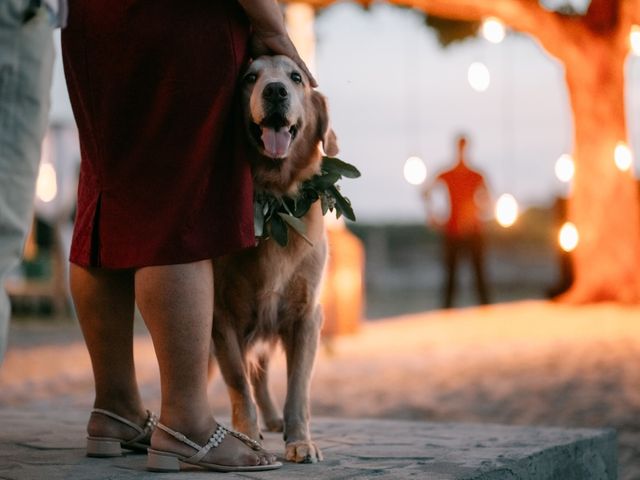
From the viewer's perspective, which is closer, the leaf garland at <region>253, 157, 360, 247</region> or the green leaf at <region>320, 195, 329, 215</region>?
the leaf garland at <region>253, 157, 360, 247</region>

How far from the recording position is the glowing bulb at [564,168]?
36.7ft

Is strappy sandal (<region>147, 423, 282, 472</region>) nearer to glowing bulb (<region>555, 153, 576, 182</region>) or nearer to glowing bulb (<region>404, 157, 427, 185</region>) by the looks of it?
glowing bulb (<region>404, 157, 427, 185</region>)

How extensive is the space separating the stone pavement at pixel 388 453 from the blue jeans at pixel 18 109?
0.70m

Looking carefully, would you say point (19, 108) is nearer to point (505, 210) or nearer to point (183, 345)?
point (183, 345)

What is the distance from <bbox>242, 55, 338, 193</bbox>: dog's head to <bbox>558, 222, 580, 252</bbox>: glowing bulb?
8.50 m

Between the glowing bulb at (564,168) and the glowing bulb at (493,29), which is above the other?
the glowing bulb at (493,29)

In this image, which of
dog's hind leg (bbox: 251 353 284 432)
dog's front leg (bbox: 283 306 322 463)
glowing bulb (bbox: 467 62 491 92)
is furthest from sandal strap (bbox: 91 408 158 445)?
glowing bulb (bbox: 467 62 491 92)

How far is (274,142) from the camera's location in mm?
2506

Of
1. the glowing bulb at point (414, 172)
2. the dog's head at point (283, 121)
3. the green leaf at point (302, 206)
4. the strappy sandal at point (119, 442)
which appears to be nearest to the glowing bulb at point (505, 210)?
the glowing bulb at point (414, 172)

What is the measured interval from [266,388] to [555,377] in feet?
10.4

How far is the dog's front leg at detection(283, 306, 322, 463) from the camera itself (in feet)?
8.62

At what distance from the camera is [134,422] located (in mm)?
2590

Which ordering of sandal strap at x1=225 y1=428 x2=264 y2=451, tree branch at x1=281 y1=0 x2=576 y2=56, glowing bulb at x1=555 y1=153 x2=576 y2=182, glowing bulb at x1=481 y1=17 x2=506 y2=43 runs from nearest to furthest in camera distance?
sandal strap at x1=225 y1=428 x2=264 y2=451 → tree branch at x1=281 y1=0 x2=576 y2=56 → glowing bulb at x1=481 y1=17 x2=506 y2=43 → glowing bulb at x1=555 y1=153 x2=576 y2=182

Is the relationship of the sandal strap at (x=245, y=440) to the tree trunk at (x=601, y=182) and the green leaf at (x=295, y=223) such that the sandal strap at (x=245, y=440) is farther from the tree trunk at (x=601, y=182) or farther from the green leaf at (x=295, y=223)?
the tree trunk at (x=601, y=182)
